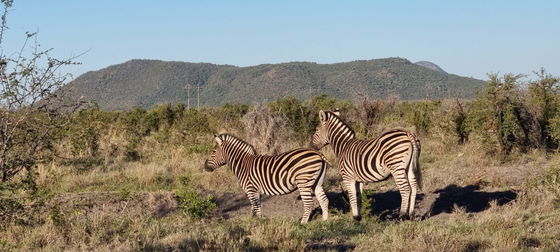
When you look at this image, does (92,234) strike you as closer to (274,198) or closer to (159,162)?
(274,198)

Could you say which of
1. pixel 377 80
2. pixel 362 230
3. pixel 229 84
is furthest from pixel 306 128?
pixel 229 84

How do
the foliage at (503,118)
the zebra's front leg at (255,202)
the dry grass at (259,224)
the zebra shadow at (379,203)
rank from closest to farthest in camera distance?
the dry grass at (259,224) < the zebra's front leg at (255,202) < the zebra shadow at (379,203) < the foliage at (503,118)

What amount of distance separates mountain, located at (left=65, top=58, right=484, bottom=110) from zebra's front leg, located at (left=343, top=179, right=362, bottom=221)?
83.8m

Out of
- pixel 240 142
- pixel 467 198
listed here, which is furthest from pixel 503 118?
pixel 240 142

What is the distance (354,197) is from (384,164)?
0.76m

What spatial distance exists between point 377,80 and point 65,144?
9143 cm

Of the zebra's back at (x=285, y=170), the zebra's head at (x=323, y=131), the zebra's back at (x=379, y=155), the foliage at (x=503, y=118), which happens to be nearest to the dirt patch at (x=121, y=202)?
the zebra's back at (x=285, y=170)

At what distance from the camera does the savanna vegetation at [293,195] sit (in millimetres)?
7875

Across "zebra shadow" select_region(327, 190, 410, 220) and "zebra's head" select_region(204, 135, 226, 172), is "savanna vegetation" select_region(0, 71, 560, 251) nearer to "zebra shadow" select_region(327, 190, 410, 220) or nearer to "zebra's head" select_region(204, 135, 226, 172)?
"zebra shadow" select_region(327, 190, 410, 220)

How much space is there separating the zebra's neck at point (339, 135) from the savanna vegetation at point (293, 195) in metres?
1.04

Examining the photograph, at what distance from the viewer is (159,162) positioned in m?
17.6

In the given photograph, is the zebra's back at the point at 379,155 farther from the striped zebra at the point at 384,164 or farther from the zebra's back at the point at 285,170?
the zebra's back at the point at 285,170

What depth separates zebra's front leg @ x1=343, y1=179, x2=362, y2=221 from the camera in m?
10.4

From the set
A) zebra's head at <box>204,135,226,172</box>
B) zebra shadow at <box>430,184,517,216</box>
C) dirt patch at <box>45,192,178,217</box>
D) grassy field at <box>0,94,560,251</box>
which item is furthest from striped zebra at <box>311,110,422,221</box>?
dirt patch at <box>45,192,178,217</box>
